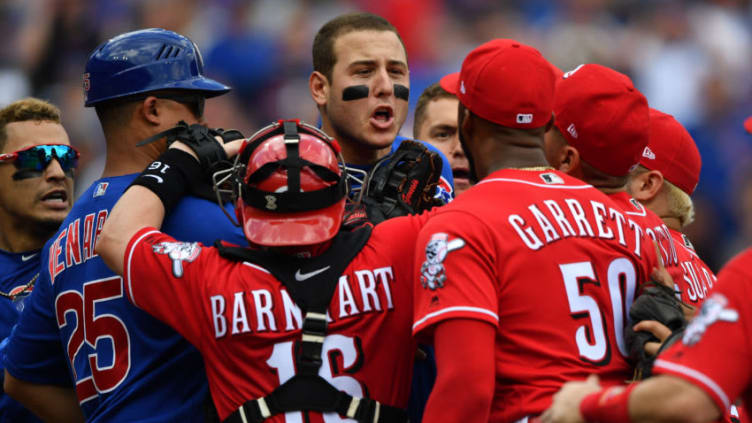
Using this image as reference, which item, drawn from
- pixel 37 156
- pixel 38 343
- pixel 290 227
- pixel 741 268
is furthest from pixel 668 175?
pixel 37 156

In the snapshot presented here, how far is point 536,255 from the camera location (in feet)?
10.4

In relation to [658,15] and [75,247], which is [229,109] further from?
[75,247]

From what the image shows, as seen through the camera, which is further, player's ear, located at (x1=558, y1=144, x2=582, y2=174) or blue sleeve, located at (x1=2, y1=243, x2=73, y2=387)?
blue sleeve, located at (x1=2, y1=243, x2=73, y2=387)

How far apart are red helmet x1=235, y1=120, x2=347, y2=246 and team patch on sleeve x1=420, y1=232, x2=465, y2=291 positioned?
404 mm

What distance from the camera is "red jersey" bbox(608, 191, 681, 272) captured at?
369 centimetres

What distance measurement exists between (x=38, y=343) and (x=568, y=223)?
8.07 feet

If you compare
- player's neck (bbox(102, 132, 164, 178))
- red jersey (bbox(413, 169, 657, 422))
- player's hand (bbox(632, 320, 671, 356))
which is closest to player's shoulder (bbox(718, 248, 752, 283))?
player's hand (bbox(632, 320, 671, 356))

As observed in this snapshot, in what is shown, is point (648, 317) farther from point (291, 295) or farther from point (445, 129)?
point (445, 129)

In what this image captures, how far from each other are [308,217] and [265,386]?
62cm

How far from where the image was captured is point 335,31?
183 inches

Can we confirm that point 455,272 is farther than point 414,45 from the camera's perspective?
No

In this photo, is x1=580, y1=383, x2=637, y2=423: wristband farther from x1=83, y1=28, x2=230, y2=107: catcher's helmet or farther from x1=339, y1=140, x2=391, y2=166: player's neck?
x1=83, y1=28, x2=230, y2=107: catcher's helmet

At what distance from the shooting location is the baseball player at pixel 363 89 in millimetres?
4473

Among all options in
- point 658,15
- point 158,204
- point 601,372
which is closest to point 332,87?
point 158,204
